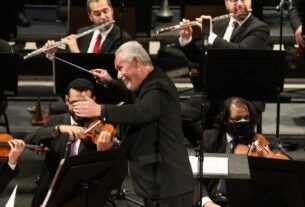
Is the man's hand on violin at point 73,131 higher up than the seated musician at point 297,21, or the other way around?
the seated musician at point 297,21

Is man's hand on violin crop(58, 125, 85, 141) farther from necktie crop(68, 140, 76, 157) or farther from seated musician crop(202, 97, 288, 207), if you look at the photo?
seated musician crop(202, 97, 288, 207)

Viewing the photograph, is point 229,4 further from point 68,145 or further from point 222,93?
point 68,145

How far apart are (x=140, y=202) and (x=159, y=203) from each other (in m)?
1.69

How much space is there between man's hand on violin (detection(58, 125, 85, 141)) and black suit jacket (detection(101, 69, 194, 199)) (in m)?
1.03

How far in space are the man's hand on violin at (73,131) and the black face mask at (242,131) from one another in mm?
1235

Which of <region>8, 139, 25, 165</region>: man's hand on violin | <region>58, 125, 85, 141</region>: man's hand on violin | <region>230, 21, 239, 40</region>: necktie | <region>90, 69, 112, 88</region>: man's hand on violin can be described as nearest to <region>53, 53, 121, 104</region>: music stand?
<region>90, 69, 112, 88</region>: man's hand on violin

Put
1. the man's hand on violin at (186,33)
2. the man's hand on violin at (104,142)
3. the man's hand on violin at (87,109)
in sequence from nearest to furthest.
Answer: the man's hand on violin at (87,109) → the man's hand on violin at (104,142) → the man's hand on violin at (186,33)

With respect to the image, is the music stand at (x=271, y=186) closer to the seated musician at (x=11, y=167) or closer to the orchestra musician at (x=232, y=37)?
the seated musician at (x=11, y=167)

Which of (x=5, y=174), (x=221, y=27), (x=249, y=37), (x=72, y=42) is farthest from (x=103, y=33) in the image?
(x=5, y=174)

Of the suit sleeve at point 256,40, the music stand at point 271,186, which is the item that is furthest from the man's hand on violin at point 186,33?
the music stand at point 271,186

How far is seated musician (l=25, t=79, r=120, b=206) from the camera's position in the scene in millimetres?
6257

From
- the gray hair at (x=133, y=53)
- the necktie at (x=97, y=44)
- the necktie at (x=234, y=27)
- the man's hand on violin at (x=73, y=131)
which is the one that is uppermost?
the gray hair at (x=133, y=53)

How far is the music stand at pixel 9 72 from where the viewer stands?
6919mm

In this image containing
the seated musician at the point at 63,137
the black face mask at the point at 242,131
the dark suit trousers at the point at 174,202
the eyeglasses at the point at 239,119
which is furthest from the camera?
the eyeglasses at the point at 239,119
